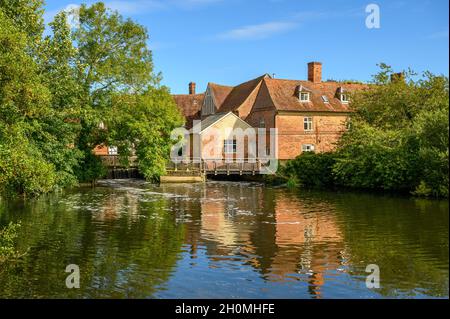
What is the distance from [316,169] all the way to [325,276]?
2893 centimetres

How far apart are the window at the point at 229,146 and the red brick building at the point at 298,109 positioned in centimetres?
356

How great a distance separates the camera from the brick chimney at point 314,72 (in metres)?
57.8

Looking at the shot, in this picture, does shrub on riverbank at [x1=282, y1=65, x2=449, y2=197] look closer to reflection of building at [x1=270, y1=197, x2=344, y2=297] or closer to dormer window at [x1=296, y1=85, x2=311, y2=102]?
reflection of building at [x1=270, y1=197, x2=344, y2=297]

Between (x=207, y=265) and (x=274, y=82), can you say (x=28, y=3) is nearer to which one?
(x=207, y=265)

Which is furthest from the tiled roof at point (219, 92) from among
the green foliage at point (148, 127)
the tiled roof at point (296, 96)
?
the green foliage at point (148, 127)

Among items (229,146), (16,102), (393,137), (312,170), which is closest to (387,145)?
(393,137)

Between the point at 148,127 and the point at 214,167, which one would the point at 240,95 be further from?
the point at 148,127

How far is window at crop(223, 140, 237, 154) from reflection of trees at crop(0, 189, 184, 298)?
2511 cm

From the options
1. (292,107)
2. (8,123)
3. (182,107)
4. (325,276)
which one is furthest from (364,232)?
(182,107)

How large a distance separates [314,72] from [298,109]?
8.02 meters

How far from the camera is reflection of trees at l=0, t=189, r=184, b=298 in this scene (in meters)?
12.2

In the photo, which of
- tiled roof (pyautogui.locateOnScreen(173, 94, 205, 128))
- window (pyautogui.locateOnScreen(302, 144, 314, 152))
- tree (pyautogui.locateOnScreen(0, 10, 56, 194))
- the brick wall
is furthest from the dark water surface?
tiled roof (pyautogui.locateOnScreen(173, 94, 205, 128))

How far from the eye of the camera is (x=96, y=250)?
1622cm

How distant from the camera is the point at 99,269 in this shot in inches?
544
